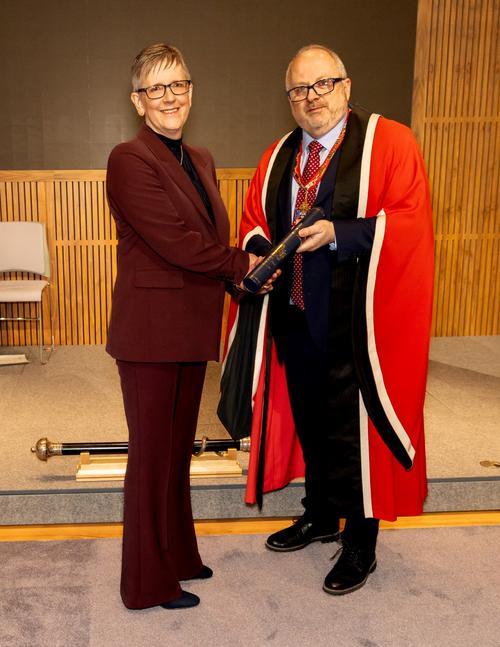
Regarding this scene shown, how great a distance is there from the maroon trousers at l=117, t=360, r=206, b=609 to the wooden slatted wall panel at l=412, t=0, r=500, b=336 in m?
4.01

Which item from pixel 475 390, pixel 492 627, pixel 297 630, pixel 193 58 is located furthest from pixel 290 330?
pixel 193 58

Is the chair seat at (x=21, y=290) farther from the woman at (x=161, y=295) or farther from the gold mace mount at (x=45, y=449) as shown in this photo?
the woman at (x=161, y=295)

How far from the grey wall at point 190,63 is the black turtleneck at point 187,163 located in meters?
3.46

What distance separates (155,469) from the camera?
2.73 m

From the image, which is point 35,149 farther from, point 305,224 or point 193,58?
point 305,224

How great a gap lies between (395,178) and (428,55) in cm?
369

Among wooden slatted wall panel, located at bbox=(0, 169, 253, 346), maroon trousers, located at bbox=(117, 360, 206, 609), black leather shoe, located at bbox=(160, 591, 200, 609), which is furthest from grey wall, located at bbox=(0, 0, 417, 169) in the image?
black leather shoe, located at bbox=(160, 591, 200, 609)

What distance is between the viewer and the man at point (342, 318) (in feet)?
9.16

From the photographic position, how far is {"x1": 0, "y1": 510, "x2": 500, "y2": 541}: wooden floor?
3.39m

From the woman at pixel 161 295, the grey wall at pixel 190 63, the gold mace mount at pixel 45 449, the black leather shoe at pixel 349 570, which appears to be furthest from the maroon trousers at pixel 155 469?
the grey wall at pixel 190 63

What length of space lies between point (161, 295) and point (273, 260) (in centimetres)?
37

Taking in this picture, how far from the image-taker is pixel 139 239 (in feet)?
8.51

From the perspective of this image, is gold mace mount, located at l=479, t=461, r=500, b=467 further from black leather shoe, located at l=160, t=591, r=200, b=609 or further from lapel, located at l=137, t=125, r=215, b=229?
lapel, located at l=137, t=125, r=215, b=229

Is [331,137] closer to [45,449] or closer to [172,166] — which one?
[172,166]
